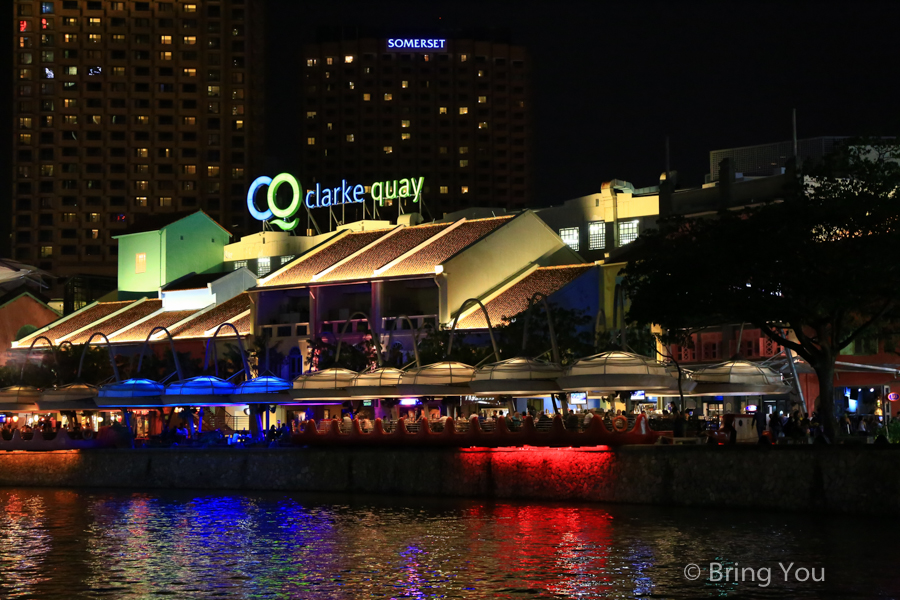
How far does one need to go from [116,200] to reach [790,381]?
5134 inches

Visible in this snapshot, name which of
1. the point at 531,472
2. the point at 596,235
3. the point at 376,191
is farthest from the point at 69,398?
the point at 596,235

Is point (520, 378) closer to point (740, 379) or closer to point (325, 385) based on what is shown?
point (740, 379)

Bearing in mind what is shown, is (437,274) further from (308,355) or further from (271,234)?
(271,234)

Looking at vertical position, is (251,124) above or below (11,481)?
above

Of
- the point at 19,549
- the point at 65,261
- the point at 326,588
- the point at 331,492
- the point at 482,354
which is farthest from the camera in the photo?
the point at 65,261

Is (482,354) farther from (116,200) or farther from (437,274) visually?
(116,200)

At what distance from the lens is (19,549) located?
130 feet

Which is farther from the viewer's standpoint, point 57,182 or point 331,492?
point 57,182

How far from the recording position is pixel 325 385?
199 feet

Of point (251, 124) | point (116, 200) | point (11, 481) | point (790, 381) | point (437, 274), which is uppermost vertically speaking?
point (251, 124)

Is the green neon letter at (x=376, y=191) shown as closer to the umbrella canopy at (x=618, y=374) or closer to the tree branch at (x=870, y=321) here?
the umbrella canopy at (x=618, y=374)

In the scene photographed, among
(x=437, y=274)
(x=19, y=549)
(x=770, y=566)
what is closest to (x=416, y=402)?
(x=437, y=274)

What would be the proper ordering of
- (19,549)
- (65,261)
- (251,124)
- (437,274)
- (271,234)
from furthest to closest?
1. (251,124)
2. (65,261)
3. (271,234)
4. (437,274)
5. (19,549)

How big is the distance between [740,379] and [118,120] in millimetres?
137940
